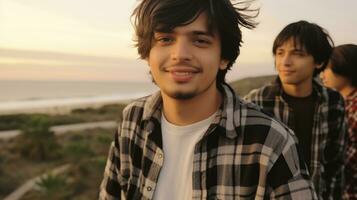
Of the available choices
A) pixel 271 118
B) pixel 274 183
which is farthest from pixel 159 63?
pixel 274 183

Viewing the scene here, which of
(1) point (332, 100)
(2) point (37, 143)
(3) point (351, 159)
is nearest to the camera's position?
(1) point (332, 100)

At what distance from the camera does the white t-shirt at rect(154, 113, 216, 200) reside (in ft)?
6.53

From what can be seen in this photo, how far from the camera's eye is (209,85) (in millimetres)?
2045

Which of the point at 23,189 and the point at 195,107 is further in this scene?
the point at 23,189

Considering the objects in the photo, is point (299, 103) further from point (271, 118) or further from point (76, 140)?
point (76, 140)

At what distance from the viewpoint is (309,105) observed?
12.0 ft

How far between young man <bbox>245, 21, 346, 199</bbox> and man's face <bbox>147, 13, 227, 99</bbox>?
5.33 ft

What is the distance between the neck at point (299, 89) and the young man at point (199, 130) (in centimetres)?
154

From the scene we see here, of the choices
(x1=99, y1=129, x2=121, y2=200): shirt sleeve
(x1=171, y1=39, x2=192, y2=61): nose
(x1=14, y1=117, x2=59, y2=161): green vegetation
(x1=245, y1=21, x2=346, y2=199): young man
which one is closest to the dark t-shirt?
(x1=245, y1=21, x2=346, y2=199): young man

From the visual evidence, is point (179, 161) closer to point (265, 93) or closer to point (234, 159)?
point (234, 159)

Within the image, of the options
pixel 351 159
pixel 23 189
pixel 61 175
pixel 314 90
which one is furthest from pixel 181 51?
pixel 61 175

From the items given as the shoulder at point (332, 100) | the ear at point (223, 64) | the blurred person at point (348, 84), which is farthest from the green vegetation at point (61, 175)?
the ear at point (223, 64)

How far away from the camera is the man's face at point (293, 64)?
3.60 m

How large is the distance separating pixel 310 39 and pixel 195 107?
6.91 ft
